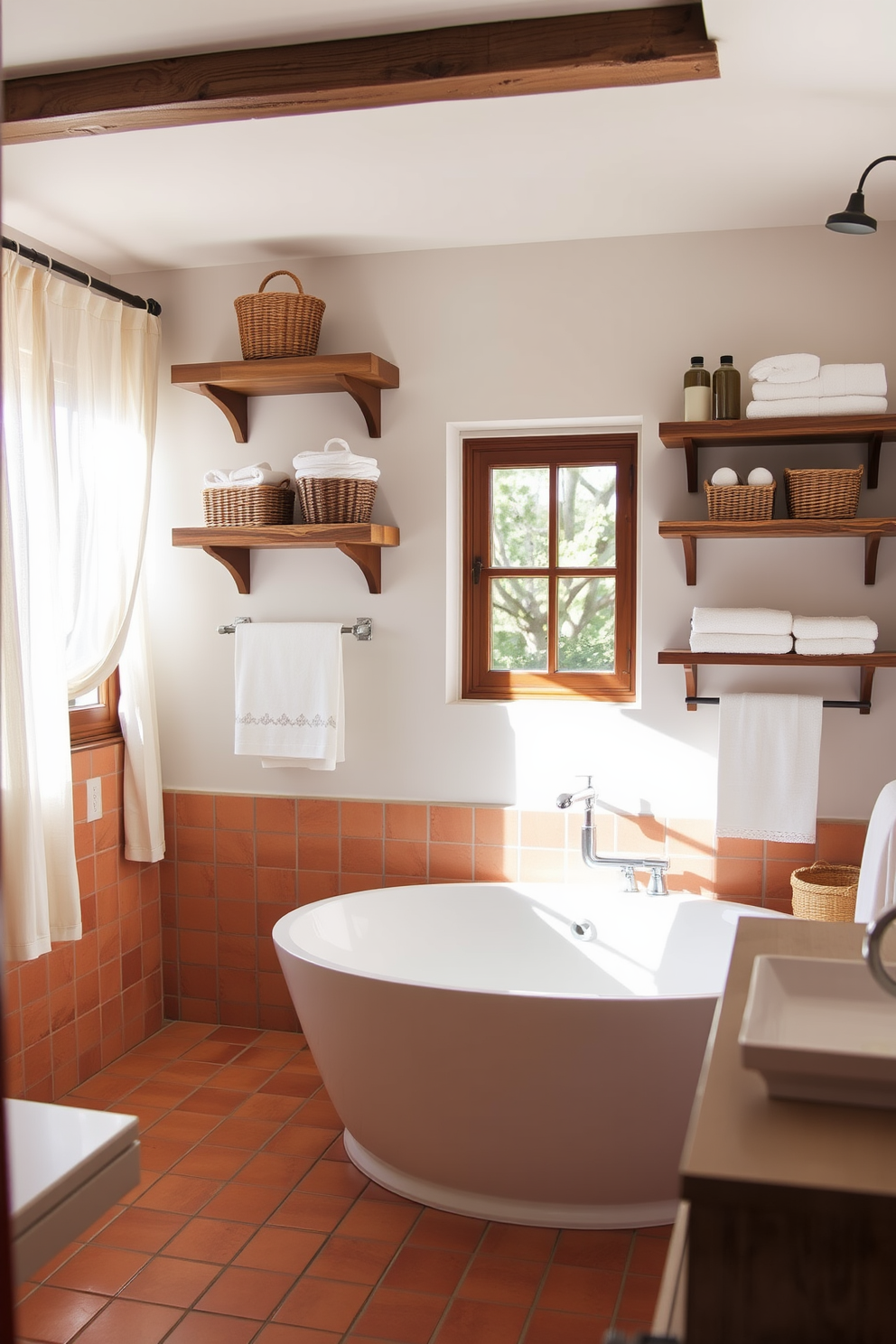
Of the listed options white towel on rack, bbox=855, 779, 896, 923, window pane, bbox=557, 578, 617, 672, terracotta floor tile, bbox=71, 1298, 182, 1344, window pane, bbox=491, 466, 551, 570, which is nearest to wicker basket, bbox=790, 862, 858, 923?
white towel on rack, bbox=855, 779, 896, 923

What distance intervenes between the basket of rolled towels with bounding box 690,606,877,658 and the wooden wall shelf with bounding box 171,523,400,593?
3.10 ft

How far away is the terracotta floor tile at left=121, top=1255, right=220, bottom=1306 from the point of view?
2281 millimetres

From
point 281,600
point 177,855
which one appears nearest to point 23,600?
point 281,600

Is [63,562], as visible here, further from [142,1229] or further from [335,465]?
[142,1229]

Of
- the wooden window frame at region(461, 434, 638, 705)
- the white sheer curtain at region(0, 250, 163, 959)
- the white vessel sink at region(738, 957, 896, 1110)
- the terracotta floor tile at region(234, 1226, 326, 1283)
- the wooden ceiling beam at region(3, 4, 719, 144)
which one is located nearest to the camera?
the white vessel sink at region(738, 957, 896, 1110)

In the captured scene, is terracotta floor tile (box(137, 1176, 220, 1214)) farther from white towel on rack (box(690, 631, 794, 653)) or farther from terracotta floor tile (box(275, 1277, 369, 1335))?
white towel on rack (box(690, 631, 794, 653))

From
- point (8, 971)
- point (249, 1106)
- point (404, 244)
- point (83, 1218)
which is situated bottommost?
point (249, 1106)

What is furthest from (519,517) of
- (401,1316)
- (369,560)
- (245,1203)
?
(401,1316)

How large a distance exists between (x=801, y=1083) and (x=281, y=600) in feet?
8.86

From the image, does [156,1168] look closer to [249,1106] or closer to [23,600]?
[249,1106]

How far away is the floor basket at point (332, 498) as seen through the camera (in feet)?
10.5

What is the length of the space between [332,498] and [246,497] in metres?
0.28

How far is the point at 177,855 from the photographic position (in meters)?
3.68

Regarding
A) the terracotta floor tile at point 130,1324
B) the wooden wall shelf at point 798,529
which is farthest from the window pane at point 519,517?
Answer: the terracotta floor tile at point 130,1324
